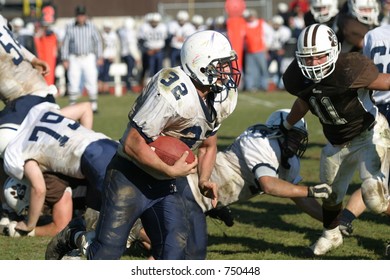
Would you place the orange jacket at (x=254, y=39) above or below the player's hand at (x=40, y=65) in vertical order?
below

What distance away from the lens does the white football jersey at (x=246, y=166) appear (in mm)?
5707

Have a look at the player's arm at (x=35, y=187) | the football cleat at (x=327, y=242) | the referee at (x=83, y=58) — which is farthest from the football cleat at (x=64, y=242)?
the referee at (x=83, y=58)

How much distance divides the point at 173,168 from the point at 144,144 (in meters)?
0.18

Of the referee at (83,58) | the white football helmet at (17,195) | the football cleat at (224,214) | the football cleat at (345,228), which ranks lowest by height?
the referee at (83,58)

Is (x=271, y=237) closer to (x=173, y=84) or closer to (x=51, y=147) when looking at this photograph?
(x=51, y=147)

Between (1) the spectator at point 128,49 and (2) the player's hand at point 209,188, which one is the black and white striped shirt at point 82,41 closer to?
(1) the spectator at point 128,49

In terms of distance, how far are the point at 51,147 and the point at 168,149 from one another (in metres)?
1.99

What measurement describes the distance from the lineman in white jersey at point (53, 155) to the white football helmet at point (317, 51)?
1521 millimetres

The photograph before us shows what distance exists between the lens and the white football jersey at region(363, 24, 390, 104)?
6.29m

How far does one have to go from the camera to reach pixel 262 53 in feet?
61.2

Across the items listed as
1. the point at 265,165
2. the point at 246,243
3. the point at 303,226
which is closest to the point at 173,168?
the point at 265,165

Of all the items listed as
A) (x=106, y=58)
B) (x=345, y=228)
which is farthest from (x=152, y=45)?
(x=345, y=228)

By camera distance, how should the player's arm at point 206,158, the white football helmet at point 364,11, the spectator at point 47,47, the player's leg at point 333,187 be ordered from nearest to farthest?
the player's arm at point 206,158 → the player's leg at point 333,187 → the white football helmet at point 364,11 → the spectator at point 47,47
